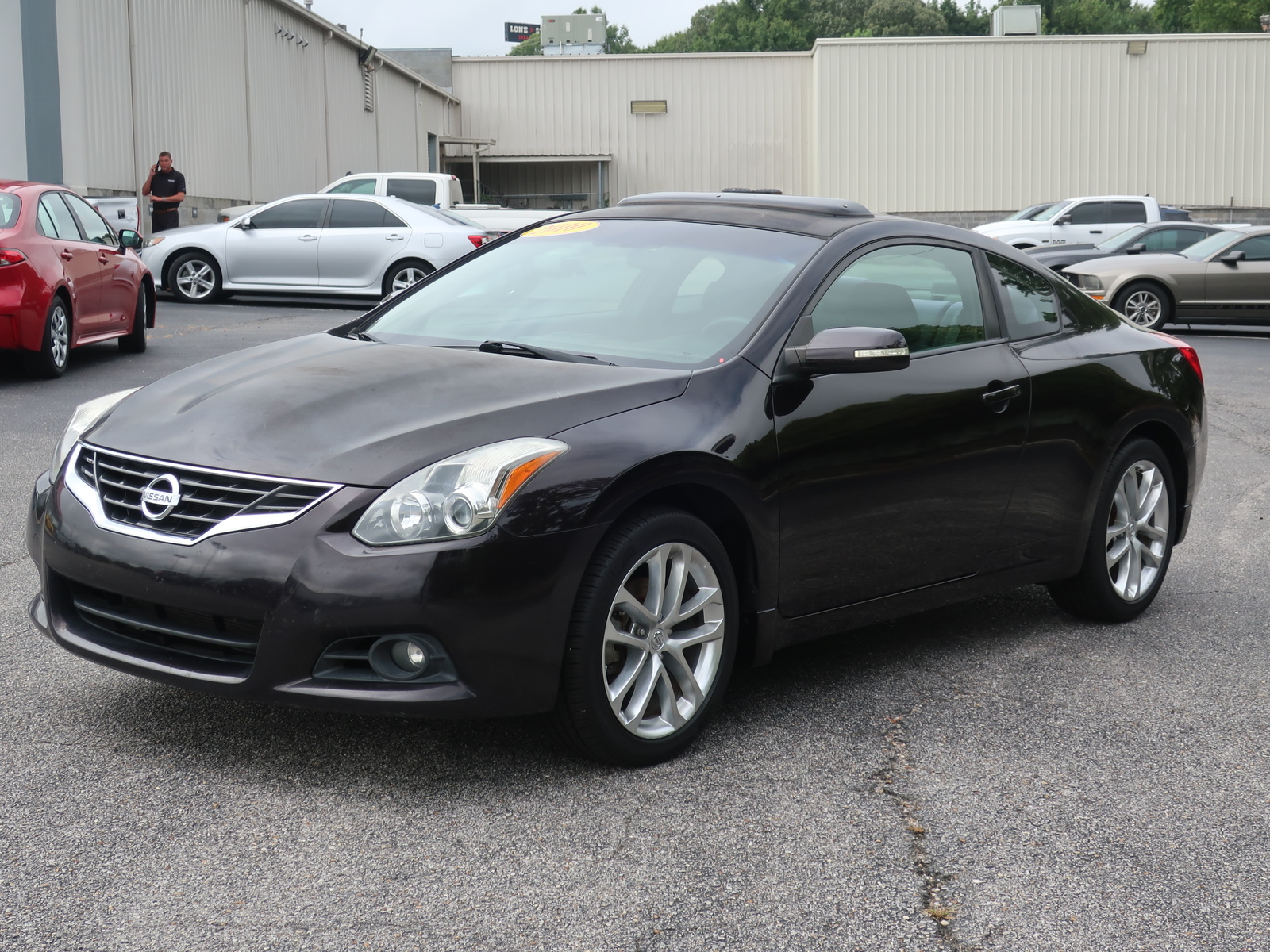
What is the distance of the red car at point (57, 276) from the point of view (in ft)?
32.8

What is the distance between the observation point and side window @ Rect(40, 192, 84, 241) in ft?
34.8

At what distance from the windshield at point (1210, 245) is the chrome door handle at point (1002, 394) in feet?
49.9

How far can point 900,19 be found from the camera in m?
90.0

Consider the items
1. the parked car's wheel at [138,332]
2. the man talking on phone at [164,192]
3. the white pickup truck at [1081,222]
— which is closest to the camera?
the parked car's wheel at [138,332]

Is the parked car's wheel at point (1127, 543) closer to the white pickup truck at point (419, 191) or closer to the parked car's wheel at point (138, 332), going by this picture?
the parked car's wheel at point (138, 332)

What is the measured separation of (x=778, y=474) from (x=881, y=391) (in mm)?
545

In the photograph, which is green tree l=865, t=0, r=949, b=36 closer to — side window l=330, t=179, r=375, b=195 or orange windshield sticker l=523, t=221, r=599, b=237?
side window l=330, t=179, r=375, b=195

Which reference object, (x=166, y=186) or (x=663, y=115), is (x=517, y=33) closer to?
(x=663, y=115)

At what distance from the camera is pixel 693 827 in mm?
3225

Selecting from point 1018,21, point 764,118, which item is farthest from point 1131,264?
point 764,118

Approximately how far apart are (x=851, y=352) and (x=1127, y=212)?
77.4 feet

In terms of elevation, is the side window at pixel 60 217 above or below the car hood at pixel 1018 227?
below

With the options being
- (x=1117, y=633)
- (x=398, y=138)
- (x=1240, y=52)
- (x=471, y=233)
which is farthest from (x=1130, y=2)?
(x=1117, y=633)

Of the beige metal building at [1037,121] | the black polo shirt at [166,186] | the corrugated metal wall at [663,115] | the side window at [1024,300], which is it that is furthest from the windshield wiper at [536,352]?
the corrugated metal wall at [663,115]
